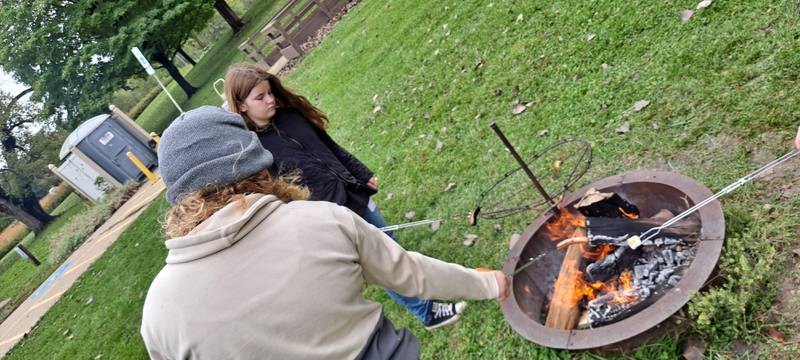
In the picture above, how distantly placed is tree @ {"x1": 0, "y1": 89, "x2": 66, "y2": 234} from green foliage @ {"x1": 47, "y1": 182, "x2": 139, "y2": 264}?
339 inches

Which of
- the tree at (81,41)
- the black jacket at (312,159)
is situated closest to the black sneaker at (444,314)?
the black jacket at (312,159)

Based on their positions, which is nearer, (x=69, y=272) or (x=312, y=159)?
(x=312, y=159)

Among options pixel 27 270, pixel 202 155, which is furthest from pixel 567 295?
pixel 27 270

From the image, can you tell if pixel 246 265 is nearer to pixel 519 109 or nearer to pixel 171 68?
pixel 519 109

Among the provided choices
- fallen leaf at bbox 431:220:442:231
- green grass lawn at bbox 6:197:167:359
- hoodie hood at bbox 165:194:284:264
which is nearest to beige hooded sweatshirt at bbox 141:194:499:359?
hoodie hood at bbox 165:194:284:264

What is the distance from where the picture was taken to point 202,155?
5.28 feet

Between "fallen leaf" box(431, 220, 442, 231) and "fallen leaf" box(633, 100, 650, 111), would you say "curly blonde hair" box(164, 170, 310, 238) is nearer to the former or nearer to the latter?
"fallen leaf" box(431, 220, 442, 231)

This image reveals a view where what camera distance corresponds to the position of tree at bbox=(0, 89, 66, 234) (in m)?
22.2

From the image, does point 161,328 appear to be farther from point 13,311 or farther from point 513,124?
point 13,311

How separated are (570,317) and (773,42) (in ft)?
7.54

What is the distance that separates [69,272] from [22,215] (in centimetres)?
1365

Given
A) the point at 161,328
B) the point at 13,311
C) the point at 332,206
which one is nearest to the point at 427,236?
the point at 332,206

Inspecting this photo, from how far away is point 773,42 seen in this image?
3170mm

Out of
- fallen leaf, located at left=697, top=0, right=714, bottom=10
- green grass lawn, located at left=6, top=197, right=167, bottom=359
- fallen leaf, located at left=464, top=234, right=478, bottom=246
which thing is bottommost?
fallen leaf, located at left=464, top=234, right=478, bottom=246
